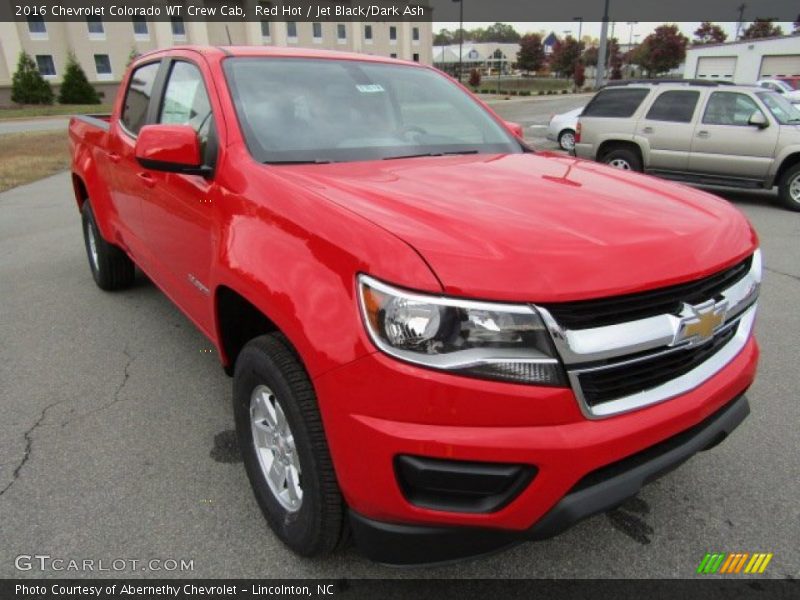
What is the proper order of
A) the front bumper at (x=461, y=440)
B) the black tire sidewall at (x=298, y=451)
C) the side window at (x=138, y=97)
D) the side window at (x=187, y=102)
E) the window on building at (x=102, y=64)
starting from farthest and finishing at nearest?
the window on building at (x=102, y=64) → the side window at (x=138, y=97) → the side window at (x=187, y=102) → the black tire sidewall at (x=298, y=451) → the front bumper at (x=461, y=440)

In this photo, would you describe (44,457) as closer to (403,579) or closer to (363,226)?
(403,579)

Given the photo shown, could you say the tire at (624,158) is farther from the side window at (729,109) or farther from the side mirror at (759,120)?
the side mirror at (759,120)

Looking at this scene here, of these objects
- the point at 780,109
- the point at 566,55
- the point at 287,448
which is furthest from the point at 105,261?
the point at 566,55

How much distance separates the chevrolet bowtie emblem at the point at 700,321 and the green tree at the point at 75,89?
4948 cm

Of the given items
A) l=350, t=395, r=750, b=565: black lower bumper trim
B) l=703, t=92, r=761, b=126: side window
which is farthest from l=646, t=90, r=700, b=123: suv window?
l=350, t=395, r=750, b=565: black lower bumper trim

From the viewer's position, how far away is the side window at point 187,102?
9.32 ft

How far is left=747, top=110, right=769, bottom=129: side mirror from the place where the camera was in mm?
8953

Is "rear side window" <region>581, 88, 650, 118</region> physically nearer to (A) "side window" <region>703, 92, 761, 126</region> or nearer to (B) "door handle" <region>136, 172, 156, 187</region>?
(A) "side window" <region>703, 92, 761, 126</region>

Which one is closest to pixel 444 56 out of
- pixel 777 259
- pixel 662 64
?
pixel 662 64


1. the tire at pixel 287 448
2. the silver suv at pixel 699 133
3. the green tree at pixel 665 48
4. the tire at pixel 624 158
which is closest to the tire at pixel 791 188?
the silver suv at pixel 699 133

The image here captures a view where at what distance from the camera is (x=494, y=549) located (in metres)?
1.76

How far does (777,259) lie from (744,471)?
4403 mm

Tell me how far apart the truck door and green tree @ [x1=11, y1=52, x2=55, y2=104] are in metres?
47.4

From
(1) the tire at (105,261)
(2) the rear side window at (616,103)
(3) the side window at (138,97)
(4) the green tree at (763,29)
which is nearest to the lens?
(3) the side window at (138,97)
